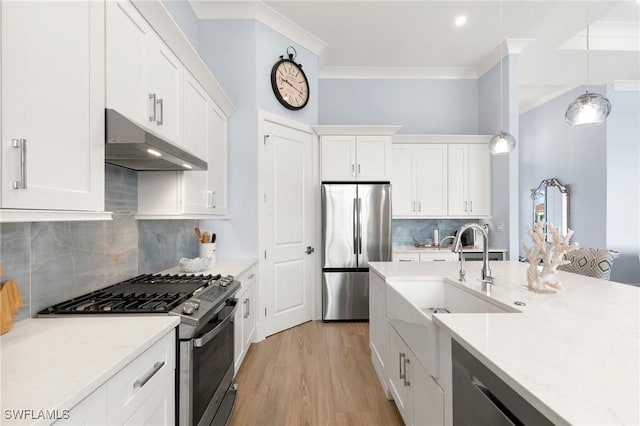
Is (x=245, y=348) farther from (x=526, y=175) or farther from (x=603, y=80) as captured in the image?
(x=526, y=175)

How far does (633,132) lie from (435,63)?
3.70 metres

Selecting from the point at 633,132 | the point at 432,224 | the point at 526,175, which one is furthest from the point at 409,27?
the point at 526,175

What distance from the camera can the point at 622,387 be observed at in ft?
2.30

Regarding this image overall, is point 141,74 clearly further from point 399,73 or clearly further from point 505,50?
point 505,50

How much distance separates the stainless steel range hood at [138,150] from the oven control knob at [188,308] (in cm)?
74

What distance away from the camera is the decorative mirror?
5.76 metres

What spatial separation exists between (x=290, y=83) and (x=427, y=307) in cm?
291

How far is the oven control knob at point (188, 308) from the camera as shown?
1.35 m

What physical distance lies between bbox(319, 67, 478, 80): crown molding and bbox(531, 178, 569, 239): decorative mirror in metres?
3.04

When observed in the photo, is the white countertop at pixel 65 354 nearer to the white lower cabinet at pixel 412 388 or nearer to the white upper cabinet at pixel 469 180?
the white lower cabinet at pixel 412 388

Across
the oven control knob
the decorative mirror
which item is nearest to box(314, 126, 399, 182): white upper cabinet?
the oven control knob

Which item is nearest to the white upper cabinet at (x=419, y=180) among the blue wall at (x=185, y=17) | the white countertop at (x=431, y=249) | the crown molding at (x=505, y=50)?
the white countertop at (x=431, y=249)

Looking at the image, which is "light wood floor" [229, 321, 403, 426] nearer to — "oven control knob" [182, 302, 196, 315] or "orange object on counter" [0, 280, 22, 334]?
"oven control knob" [182, 302, 196, 315]

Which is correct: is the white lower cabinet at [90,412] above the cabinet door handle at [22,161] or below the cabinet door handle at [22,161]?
below
